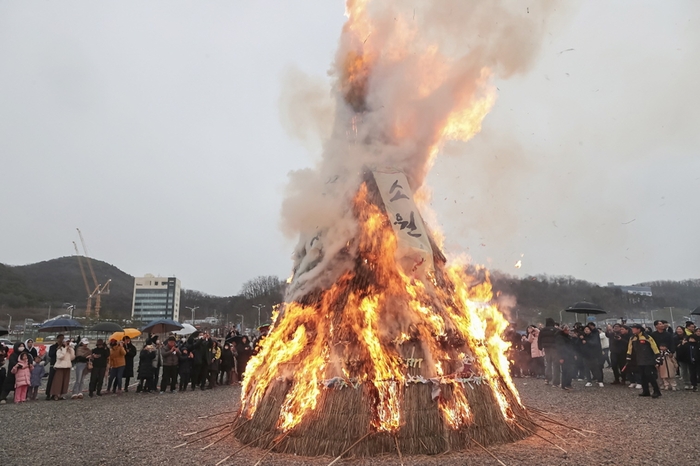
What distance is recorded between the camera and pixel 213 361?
14555 millimetres

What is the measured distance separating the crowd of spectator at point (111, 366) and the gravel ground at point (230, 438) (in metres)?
0.84

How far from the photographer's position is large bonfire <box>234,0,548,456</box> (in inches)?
234

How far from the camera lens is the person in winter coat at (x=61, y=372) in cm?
1276

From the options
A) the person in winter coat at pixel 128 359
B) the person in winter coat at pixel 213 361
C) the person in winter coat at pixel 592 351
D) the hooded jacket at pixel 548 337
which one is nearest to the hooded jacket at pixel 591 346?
the person in winter coat at pixel 592 351

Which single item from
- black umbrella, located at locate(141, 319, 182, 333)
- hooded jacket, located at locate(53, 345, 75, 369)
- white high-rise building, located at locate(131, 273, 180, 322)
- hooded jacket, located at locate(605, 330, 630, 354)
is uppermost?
white high-rise building, located at locate(131, 273, 180, 322)

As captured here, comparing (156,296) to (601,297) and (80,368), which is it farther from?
(80,368)

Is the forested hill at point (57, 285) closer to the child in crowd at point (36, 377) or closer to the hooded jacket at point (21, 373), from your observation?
the child in crowd at point (36, 377)

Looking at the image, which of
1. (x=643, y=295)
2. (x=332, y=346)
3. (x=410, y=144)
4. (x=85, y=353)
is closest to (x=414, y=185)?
(x=410, y=144)

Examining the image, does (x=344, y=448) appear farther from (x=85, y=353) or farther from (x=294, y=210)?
(x=85, y=353)

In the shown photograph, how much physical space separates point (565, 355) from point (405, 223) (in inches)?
343

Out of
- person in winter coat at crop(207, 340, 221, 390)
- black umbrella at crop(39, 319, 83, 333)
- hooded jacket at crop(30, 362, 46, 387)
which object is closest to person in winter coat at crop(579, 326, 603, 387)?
person in winter coat at crop(207, 340, 221, 390)

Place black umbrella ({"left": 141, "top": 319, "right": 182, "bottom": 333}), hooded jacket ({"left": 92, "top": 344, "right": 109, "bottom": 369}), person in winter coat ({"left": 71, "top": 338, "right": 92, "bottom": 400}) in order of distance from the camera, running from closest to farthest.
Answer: person in winter coat ({"left": 71, "top": 338, "right": 92, "bottom": 400}) → hooded jacket ({"left": 92, "top": 344, "right": 109, "bottom": 369}) → black umbrella ({"left": 141, "top": 319, "right": 182, "bottom": 333})

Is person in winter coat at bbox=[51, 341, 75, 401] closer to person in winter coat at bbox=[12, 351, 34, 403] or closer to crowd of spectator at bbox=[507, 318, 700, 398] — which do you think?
person in winter coat at bbox=[12, 351, 34, 403]

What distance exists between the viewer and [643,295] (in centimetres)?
4659
